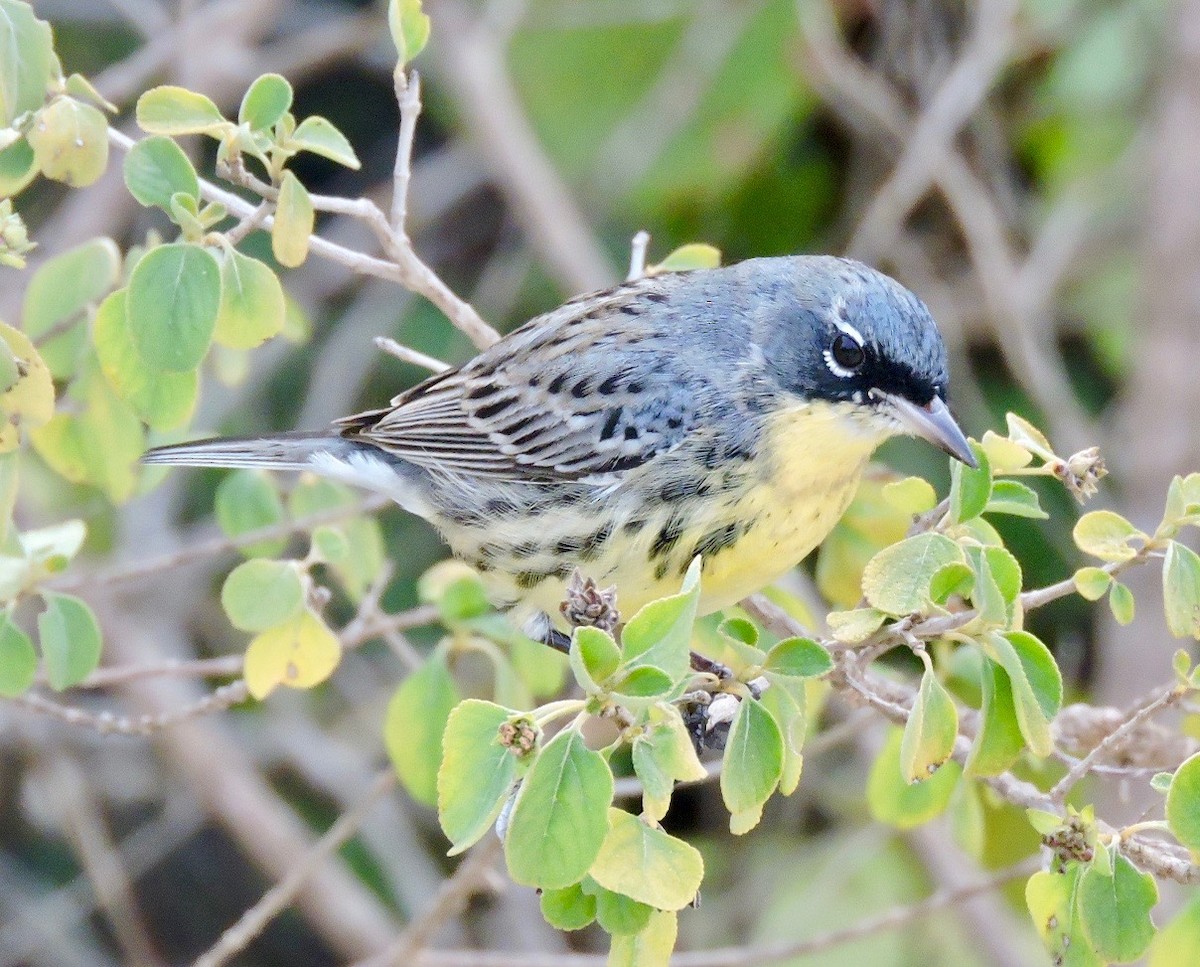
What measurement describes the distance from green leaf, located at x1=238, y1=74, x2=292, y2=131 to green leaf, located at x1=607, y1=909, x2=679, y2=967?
3.89ft

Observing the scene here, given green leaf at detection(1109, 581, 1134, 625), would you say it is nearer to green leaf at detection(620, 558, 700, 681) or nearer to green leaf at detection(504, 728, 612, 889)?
green leaf at detection(620, 558, 700, 681)

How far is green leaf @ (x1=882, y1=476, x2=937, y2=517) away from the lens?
2270mm

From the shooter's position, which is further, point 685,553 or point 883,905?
point 883,905

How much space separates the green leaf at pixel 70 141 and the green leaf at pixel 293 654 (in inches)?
30.3

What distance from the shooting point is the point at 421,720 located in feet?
8.91

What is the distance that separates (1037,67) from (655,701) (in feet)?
14.1

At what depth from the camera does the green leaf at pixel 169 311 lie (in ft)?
6.84

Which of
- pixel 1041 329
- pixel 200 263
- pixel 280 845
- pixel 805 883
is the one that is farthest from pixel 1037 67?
pixel 200 263

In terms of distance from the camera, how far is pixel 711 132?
17.0 ft

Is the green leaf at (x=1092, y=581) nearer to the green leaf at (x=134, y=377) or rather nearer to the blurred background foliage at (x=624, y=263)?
the green leaf at (x=134, y=377)

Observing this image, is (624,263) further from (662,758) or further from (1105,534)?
(662,758)

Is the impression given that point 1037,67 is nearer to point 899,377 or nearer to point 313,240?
point 899,377

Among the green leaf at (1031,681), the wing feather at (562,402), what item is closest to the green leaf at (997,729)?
the green leaf at (1031,681)

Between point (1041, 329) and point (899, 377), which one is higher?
point (899, 377)
